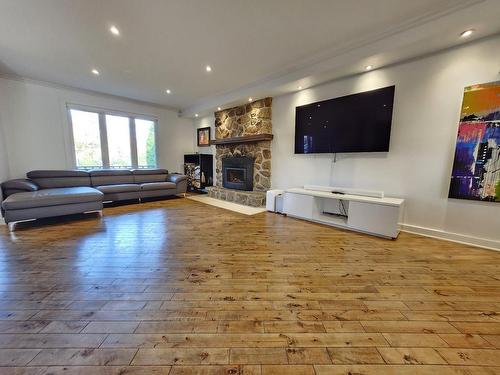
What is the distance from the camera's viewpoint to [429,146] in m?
2.83

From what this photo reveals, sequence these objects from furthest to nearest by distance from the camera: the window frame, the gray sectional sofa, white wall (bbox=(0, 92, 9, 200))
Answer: the window frame, white wall (bbox=(0, 92, 9, 200)), the gray sectional sofa

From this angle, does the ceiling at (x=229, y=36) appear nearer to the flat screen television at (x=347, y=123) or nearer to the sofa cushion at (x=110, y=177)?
the flat screen television at (x=347, y=123)

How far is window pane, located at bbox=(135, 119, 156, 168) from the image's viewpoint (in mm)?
5991

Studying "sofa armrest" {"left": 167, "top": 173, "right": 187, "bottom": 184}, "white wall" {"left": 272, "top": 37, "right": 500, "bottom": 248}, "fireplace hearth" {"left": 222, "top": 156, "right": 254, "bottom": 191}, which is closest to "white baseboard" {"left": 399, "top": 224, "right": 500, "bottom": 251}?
"white wall" {"left": 272, "top": 37, "right": 500, "bottom": 248}

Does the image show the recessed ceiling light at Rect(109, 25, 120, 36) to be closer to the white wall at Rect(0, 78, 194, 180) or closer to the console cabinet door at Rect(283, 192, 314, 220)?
the white wall at Rect(0, 78, 194, 180)

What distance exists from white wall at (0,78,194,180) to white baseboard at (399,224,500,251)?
7131 mm

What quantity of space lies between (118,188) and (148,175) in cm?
105

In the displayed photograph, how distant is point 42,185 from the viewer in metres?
4.20

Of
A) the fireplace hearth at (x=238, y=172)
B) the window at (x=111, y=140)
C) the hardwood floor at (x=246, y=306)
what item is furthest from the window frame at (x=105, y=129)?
the hardwood floor at (x=246, y=306)

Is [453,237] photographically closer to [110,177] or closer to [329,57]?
[329,57]

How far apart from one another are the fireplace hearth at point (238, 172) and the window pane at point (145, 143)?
241cm

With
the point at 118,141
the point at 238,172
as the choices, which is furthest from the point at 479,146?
the point at 118,141

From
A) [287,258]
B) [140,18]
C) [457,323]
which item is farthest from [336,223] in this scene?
[140,18]

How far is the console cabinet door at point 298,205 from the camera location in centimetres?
359
